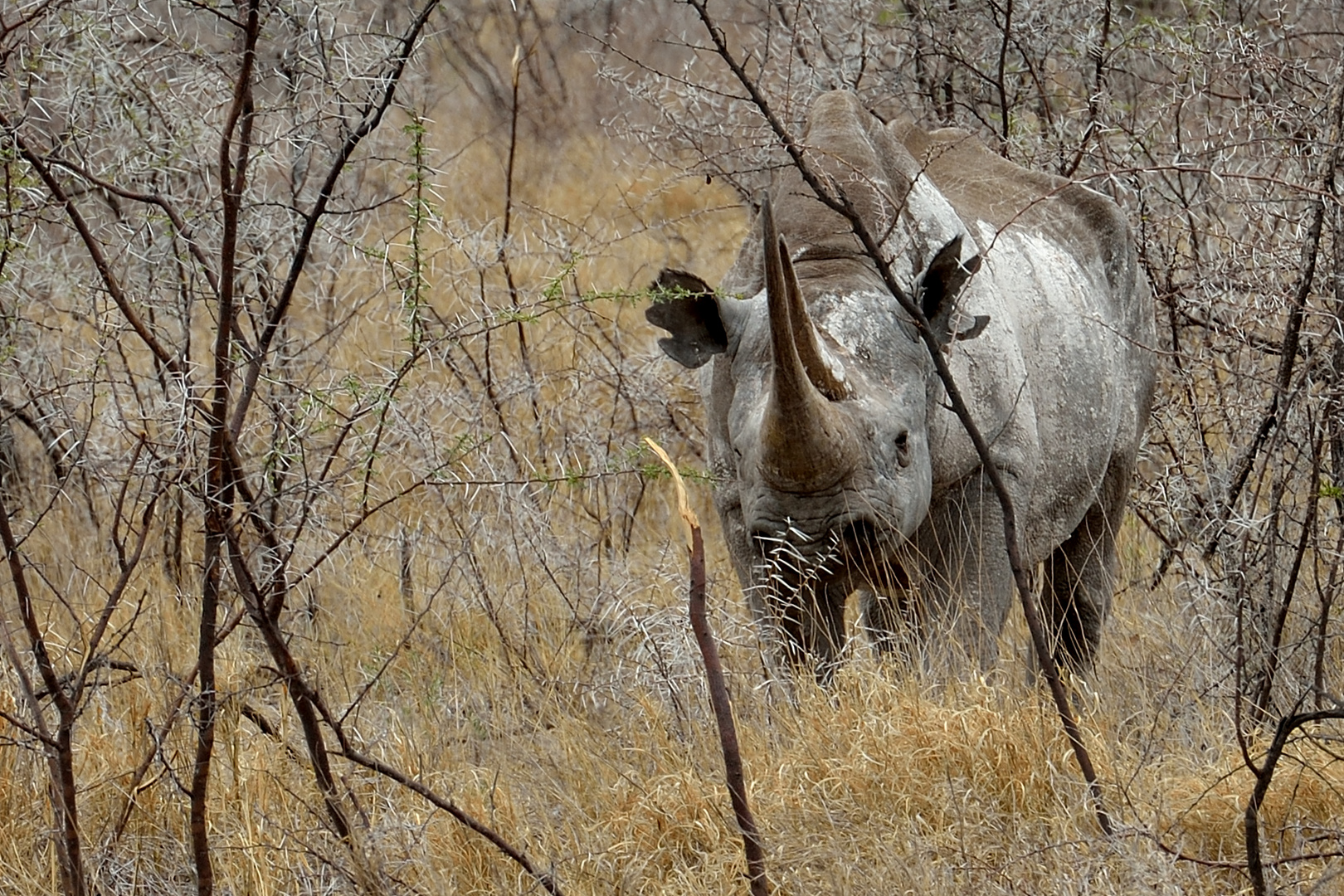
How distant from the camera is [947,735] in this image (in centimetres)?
423

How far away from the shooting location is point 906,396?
16.2ft

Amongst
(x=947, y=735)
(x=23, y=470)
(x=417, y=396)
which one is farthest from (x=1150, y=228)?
(x=23, y=470)

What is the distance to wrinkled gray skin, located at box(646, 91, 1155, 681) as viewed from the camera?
15.1 ft

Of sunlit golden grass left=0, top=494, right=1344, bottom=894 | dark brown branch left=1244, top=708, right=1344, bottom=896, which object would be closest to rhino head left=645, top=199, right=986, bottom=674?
sunlit golden grass left=0, top=494, right=1344, bottom=894

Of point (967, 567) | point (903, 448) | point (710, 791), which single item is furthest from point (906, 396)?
point (710, 791)

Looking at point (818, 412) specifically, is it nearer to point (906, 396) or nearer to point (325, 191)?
point (906, 396)

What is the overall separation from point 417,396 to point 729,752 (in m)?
3.64

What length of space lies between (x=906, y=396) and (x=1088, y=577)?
196 cm

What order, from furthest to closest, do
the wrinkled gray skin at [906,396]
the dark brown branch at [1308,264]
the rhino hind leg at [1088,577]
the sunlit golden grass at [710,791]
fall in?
the rhino hind leg at [1088,577]
the wrinkled gray skin at [906,396]
the dark brown branch at [1308,264]
the sunlit golden grass at [710,791]

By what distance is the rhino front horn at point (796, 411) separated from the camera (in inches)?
170

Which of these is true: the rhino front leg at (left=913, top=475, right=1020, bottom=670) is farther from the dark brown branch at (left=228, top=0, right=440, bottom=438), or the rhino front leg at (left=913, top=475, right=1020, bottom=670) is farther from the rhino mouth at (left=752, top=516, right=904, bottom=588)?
the dark brown branch at (left=228, top=0, right=440, bottom=438)

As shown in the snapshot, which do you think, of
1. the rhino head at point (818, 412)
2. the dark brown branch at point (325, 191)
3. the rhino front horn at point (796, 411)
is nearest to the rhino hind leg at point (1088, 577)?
the rhino head at point (818, 412)

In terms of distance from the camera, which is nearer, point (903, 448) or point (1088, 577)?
point (903, 448)

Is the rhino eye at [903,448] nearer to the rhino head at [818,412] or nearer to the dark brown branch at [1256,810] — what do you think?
the rhino head at [818,412]
